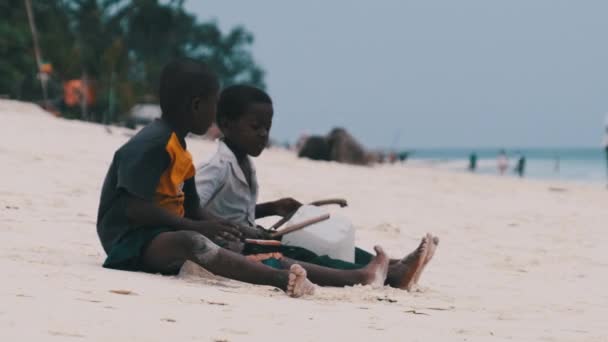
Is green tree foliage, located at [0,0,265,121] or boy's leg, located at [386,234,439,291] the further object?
green tree foliage, located at [0,0,265,121]

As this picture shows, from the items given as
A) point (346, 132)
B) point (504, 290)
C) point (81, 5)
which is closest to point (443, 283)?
point (504, 290)

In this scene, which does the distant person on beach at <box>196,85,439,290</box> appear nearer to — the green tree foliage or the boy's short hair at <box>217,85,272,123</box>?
the boy's short hair at <box>217,85,272,123</box>

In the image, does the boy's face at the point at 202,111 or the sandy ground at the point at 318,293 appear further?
the boy's face at the point at 202,111

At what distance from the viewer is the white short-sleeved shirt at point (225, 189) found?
171 inches

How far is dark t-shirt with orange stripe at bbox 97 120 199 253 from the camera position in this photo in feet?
12.7

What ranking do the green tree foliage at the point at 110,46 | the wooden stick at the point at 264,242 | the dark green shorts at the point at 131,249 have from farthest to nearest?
the green tree foliage at the point at 110,46 < the wooden stick at the point at 264,242 < the dark green shorts at the point at 131,249

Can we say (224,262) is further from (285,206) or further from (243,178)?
(285,206)

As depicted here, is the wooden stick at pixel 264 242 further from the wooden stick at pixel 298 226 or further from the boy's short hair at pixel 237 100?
the boy's short hair at pixel 237 100

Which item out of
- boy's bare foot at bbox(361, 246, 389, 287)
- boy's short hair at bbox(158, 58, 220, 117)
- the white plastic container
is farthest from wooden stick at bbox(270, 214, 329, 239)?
boy's short hair at bbox(158, 58, 220, 117)

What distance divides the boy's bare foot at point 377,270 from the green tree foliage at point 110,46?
1890cm

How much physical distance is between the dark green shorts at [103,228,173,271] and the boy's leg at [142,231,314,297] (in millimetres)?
82

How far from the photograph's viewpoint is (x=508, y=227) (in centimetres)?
879

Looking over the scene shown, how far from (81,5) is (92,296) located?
43.8 meters

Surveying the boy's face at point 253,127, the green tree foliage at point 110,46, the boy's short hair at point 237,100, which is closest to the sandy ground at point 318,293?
the boy's face at point 253,127
